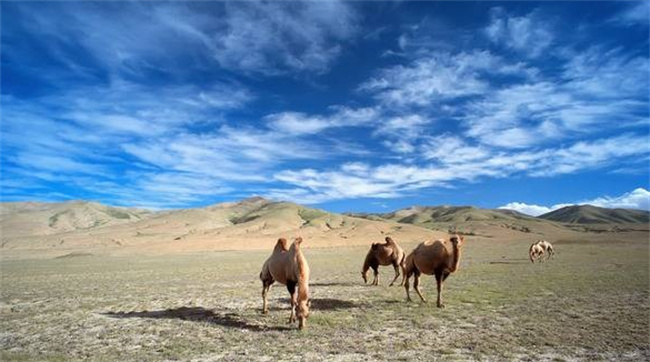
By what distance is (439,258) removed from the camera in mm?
16531

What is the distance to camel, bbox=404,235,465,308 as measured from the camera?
15.9 metres

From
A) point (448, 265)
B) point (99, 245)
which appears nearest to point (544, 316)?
point (448, 265)

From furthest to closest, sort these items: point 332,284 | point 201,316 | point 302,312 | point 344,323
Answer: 1. point 332,284
2. point 201,316
3. point 344,323
4. point 302,312

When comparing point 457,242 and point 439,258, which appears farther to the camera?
point 439,258

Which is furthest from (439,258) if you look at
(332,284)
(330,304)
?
(332,284)

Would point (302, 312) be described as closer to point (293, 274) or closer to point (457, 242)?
point (293, 274)

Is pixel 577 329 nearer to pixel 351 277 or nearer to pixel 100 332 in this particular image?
pixel 100 332

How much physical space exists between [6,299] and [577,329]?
25035 mm

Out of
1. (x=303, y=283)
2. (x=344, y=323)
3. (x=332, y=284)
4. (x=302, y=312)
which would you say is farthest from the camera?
(x=332, y=284)

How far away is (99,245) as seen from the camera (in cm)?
10350

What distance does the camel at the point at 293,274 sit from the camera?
12.7m

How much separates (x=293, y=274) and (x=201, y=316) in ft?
14.2

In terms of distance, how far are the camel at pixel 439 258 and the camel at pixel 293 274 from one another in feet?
18.3

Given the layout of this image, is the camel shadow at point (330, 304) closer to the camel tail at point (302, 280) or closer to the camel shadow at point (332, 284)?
the camel tail at point (302, 280)
